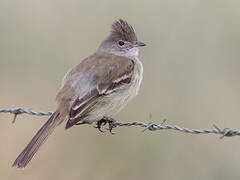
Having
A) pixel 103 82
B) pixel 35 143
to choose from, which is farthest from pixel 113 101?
pixel 35 143

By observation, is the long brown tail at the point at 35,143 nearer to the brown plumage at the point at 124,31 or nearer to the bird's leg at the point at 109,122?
the bird's leg at the point at 109,122

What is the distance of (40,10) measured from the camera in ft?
31.4

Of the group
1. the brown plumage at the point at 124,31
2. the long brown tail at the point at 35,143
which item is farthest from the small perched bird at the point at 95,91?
the brown plumage at the point at 124,31

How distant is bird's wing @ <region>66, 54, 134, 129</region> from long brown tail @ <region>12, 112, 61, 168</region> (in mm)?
191

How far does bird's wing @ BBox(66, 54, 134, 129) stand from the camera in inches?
238

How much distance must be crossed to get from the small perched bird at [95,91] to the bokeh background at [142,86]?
935 millimetres

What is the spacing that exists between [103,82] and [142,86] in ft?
6.19

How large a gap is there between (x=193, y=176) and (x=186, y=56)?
2206mm

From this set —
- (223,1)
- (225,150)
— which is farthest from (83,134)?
(223,1)

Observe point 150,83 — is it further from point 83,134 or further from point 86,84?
point 86,84

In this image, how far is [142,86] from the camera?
8.26 metres

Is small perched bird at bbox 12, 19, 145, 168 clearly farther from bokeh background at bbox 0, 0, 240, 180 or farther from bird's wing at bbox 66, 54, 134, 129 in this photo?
bokeh background at bbox 0, 0, 240, 180

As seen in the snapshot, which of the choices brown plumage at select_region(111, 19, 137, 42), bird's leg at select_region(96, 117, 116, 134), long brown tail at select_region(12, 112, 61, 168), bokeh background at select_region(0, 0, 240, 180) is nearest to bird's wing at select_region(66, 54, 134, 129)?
long brown tail at select_region(12, 112, 61, 168)

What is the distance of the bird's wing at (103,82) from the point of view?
6.05 m
